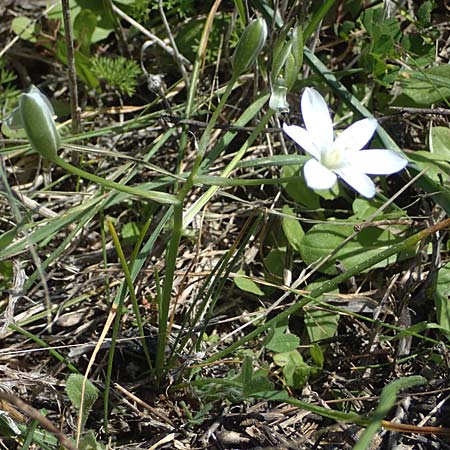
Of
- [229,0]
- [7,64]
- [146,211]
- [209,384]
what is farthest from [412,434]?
[7,64]

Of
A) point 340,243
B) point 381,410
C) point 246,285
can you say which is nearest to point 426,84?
point 340,243

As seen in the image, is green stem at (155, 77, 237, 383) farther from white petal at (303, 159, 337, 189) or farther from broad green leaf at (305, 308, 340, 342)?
broad green leaf at (305, 308, 340, 342)

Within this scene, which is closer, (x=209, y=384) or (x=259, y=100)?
(x=209, y=384)

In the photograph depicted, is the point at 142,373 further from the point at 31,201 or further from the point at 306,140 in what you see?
the point at 306,140

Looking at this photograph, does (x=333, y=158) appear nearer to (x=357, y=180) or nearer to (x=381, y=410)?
(x=357, y=180)

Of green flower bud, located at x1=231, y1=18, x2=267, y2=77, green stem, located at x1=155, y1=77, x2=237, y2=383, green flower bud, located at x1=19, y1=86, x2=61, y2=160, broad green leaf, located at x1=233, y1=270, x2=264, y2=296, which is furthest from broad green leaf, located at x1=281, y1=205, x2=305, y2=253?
green flower bud, located at x1=19, y1=86, x2=61, y2=160

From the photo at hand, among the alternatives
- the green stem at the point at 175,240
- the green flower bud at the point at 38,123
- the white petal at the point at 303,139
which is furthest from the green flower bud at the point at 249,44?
the green flower bud at the point at 38,123
